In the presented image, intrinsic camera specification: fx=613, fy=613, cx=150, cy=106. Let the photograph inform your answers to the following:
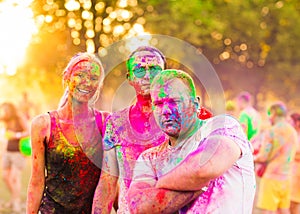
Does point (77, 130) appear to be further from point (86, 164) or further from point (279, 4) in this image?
point (279, 4)

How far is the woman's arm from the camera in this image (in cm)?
366

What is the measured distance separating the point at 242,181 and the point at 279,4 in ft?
106

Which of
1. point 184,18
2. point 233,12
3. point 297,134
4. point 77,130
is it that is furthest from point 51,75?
point 77,130

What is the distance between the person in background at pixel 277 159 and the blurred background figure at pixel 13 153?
4.45 m

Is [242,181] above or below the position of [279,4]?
below

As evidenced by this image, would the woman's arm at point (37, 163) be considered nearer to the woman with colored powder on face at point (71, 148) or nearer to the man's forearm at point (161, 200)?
the woman with colored powder on face at point (71, 148)

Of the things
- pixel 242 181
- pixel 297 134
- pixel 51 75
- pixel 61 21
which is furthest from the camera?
pixel 51 75

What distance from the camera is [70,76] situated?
3713 millimetres

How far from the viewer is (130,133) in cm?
336

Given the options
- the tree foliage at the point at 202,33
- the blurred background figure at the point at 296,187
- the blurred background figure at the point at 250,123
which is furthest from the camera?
the tree foliage at the point at 202,33

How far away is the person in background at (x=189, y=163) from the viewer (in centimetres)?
178

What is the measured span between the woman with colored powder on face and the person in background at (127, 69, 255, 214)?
64.4 inches

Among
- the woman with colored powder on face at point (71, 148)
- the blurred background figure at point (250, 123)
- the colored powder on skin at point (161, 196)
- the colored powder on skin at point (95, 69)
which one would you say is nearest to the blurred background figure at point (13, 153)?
the blurred background figure at point (250, 123)

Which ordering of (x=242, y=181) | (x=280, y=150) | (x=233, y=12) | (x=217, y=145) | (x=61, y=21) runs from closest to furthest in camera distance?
(x=217, y=145) < (x=242, y=181) < (x=280, y=150) < (x=61, y=21) < (x=233, y=12)
